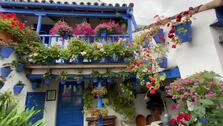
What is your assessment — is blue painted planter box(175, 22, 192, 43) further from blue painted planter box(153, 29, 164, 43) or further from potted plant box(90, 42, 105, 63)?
potted plant box(90, 42, 105, 63)

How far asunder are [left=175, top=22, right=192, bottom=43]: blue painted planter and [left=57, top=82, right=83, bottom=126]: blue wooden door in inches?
167

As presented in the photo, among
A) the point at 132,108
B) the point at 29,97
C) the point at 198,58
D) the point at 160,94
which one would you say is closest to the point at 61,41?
the point at 29,97

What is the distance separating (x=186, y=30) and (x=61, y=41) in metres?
4.55

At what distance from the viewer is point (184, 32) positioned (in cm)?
421

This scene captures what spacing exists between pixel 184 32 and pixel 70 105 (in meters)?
4.72

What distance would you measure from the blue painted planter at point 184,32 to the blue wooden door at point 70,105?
4.24 meters

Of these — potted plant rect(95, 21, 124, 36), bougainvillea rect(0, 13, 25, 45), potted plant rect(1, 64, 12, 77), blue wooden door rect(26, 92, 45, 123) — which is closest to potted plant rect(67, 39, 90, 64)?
potted plant rect(95, 21, 124, 36)

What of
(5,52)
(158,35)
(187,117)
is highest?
(158,35)

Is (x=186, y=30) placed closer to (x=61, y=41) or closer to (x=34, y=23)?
(x=61, y=41)

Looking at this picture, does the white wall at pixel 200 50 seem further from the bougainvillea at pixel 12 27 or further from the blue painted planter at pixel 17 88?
the blue painted planter at pixel 17 88

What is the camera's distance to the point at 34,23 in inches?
356

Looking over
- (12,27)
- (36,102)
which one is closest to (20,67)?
(12,27)

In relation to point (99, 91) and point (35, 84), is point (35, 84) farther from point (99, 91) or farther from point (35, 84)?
point (99, 91)

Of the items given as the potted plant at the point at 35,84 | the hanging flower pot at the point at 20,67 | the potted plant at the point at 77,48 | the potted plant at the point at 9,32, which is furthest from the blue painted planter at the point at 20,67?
the potted plant at the point at 77,48
